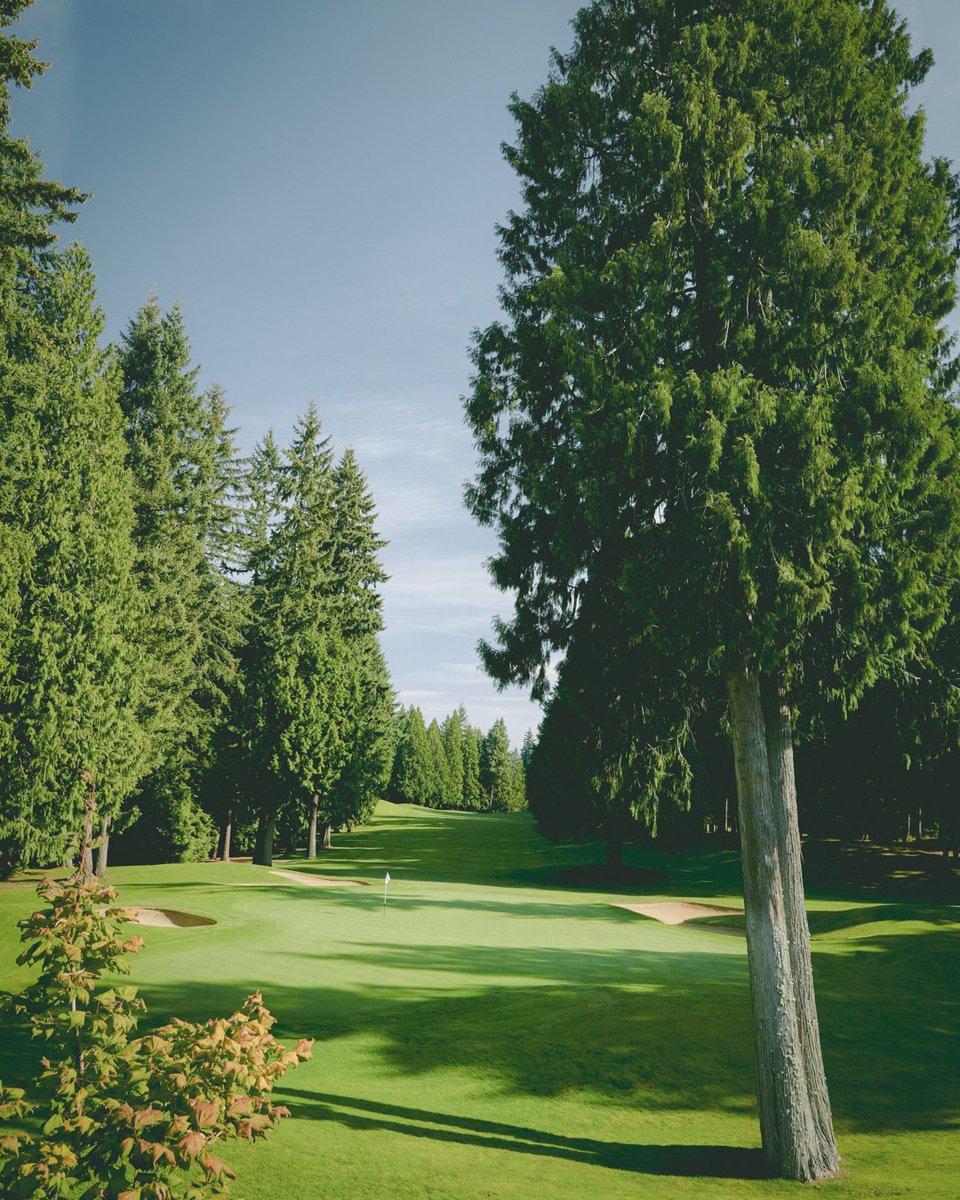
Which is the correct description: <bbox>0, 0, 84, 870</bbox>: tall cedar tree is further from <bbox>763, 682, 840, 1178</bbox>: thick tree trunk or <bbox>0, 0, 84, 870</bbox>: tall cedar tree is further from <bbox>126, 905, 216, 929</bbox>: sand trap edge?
<bbox>763, 682, 840, 1178</bbox>: thick tree trunk

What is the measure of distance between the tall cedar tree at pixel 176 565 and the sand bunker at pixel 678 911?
19075 millimetres

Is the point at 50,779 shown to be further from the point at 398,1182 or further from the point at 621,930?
the point at 398,1182

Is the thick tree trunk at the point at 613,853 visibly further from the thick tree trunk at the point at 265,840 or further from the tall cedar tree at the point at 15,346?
the tall cedar tree at the point at 15,346

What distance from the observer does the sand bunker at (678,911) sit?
23.6 m

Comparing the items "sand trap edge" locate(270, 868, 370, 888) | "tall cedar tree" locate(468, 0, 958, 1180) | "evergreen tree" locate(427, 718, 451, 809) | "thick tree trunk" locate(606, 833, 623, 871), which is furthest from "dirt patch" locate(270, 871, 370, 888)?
"evergreen tree" locate(427, 718, 451, 809)

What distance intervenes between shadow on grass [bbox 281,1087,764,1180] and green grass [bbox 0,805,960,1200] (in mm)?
28

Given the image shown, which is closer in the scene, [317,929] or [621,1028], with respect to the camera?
[621,1028]

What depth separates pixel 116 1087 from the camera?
4172 millimetres

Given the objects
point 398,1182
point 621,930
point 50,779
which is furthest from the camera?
point 50,779

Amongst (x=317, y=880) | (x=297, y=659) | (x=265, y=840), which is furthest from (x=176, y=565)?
(x=317, y=880)

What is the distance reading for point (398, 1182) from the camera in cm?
648

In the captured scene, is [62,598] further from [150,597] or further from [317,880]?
[317,880]

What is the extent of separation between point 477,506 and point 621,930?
1341 centimetres

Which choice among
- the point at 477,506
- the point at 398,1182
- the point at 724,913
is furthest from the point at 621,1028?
the point at 724,913
